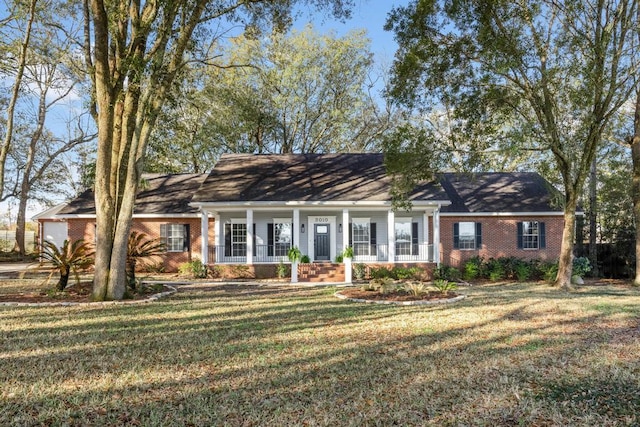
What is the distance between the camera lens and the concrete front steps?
1698 cm

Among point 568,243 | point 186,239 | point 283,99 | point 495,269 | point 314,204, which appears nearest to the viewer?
point 568,243

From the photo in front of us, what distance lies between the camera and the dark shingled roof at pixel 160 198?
2008 cm

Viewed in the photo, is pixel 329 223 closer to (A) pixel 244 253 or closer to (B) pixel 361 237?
(B) pixel 361 237

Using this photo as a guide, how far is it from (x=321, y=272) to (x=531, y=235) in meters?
10.00

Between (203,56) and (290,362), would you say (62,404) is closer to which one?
(290,362)

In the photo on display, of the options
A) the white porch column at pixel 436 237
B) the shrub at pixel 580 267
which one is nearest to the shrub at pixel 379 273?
the white porch column at pixel 436 237

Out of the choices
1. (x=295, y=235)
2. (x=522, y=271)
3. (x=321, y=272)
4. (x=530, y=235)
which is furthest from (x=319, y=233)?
(x=530, y=235)

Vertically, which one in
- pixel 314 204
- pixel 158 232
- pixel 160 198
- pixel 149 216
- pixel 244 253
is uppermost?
pixel 160 198

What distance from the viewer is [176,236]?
20.2m

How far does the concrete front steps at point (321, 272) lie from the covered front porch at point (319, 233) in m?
1.43

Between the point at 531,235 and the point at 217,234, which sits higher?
the point at 217,234

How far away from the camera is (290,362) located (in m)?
5.54

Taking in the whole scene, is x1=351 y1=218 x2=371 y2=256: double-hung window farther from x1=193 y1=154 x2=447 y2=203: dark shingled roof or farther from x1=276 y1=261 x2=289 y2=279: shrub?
x1=276 y1=261 x2=289 y2=279: shrub

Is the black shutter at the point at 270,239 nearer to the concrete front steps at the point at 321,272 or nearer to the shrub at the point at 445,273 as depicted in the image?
the concrete front steps at the point at 321,272
